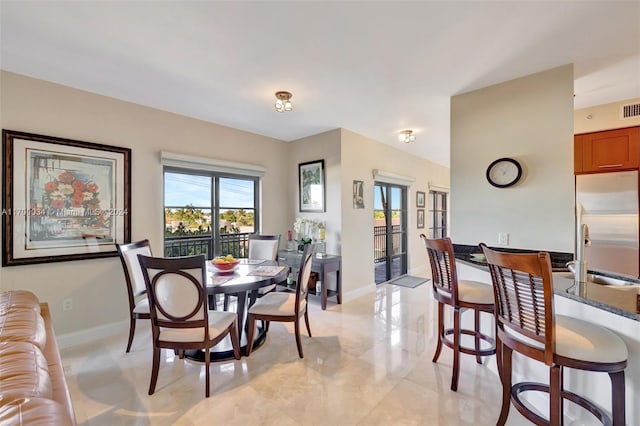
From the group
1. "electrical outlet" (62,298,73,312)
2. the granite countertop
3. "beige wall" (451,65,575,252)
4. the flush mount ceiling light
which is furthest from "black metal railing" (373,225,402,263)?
"electrical outlet" (62,298,73,312)

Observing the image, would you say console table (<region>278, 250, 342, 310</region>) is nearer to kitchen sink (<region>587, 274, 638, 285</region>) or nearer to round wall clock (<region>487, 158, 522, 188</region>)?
round wall clock (<region>487, 158, 522, 188</region>)

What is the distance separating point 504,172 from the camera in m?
2.68

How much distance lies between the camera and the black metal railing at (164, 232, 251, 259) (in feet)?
11.7

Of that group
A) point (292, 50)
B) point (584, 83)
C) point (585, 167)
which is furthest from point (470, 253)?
point (292, 50)

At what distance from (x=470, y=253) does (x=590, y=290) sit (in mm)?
1257

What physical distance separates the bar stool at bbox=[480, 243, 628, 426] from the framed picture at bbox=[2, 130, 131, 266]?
3524 millimetres

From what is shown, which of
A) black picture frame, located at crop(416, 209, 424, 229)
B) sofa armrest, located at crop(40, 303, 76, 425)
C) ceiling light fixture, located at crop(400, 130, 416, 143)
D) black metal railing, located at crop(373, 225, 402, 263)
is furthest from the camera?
black picture frame, located at crop(416, 209, 424, 229)

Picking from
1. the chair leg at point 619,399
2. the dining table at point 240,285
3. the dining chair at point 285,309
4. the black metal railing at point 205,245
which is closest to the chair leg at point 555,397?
the chair leg at point 619,399

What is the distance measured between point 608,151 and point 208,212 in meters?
4.89

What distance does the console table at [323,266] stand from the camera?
3.79 m

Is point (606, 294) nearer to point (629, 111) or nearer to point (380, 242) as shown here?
point (629, 111)

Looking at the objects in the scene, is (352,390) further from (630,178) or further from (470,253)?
(630,178)

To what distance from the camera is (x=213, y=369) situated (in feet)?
7.54

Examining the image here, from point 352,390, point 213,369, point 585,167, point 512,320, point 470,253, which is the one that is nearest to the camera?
point 512,320
